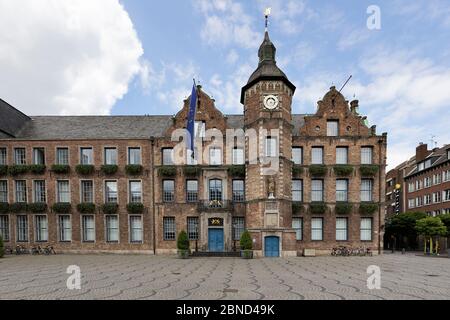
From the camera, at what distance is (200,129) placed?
2802cm

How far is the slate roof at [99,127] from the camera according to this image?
1161 inches

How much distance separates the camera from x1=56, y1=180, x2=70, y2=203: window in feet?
92.5


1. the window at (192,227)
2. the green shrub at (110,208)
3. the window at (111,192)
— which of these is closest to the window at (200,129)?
the window at (192,227)

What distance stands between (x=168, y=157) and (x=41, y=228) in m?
15.2

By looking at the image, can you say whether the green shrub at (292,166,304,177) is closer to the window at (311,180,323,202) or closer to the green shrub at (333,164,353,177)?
the window at (311,180,323,202)

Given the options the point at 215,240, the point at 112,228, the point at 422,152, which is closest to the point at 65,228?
the point at 112,228

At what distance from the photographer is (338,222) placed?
27234 mm

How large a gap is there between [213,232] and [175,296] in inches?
661

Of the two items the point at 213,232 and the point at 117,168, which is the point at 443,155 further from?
the point at 117,168

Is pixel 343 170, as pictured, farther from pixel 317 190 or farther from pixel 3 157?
pixel 3 157

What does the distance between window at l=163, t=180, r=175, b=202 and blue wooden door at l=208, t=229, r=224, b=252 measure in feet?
17.5

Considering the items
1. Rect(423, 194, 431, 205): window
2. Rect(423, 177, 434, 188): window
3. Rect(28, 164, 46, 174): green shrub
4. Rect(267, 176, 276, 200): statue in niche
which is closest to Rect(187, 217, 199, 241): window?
Rect(267, 176, 276, 200): statue in niche

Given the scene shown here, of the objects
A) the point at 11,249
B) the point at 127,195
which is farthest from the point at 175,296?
the point at 11,249

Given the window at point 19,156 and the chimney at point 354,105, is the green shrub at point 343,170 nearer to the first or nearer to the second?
the chimney at point 354,105
